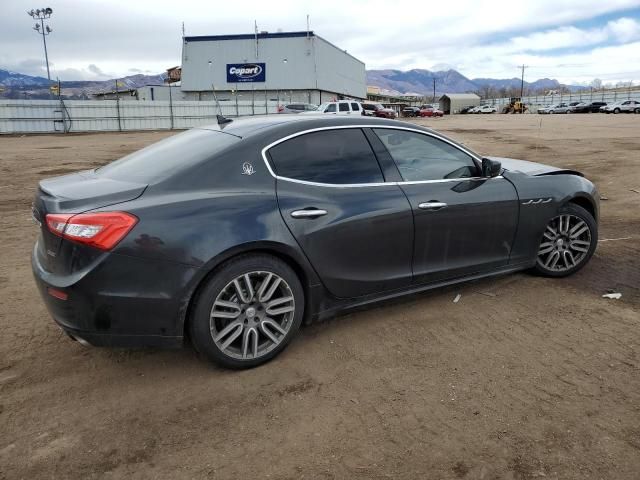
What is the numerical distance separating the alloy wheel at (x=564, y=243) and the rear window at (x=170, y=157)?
2898mm

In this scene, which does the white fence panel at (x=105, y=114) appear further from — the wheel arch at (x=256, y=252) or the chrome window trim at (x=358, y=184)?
the wheel arch at (x=256, y=252)

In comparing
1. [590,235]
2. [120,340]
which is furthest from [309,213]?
[590,235]

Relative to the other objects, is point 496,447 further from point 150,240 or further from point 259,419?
point 150,240

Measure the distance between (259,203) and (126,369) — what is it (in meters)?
1.37

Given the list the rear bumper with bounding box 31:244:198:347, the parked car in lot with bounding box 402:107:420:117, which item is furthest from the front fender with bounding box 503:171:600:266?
the parked car in lot with bounding box 402:107:420:117

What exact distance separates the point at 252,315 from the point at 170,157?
3.96 feet

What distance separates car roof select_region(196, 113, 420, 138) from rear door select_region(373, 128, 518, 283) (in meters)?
0.16

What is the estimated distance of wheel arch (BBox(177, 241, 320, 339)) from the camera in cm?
294

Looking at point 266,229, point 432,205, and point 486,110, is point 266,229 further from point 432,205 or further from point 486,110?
point 486,110

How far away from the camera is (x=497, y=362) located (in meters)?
3.25

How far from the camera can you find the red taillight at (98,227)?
2736mm

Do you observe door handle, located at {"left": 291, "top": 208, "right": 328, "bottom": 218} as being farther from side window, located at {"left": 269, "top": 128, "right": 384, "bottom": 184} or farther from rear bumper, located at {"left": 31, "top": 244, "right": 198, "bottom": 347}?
rear bumper, located at {"left": 31, "top": 244, "right": 198, "bottom": 347}

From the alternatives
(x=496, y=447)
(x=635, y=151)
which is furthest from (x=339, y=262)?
(x=635, y=151)

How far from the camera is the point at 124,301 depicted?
280 cm
